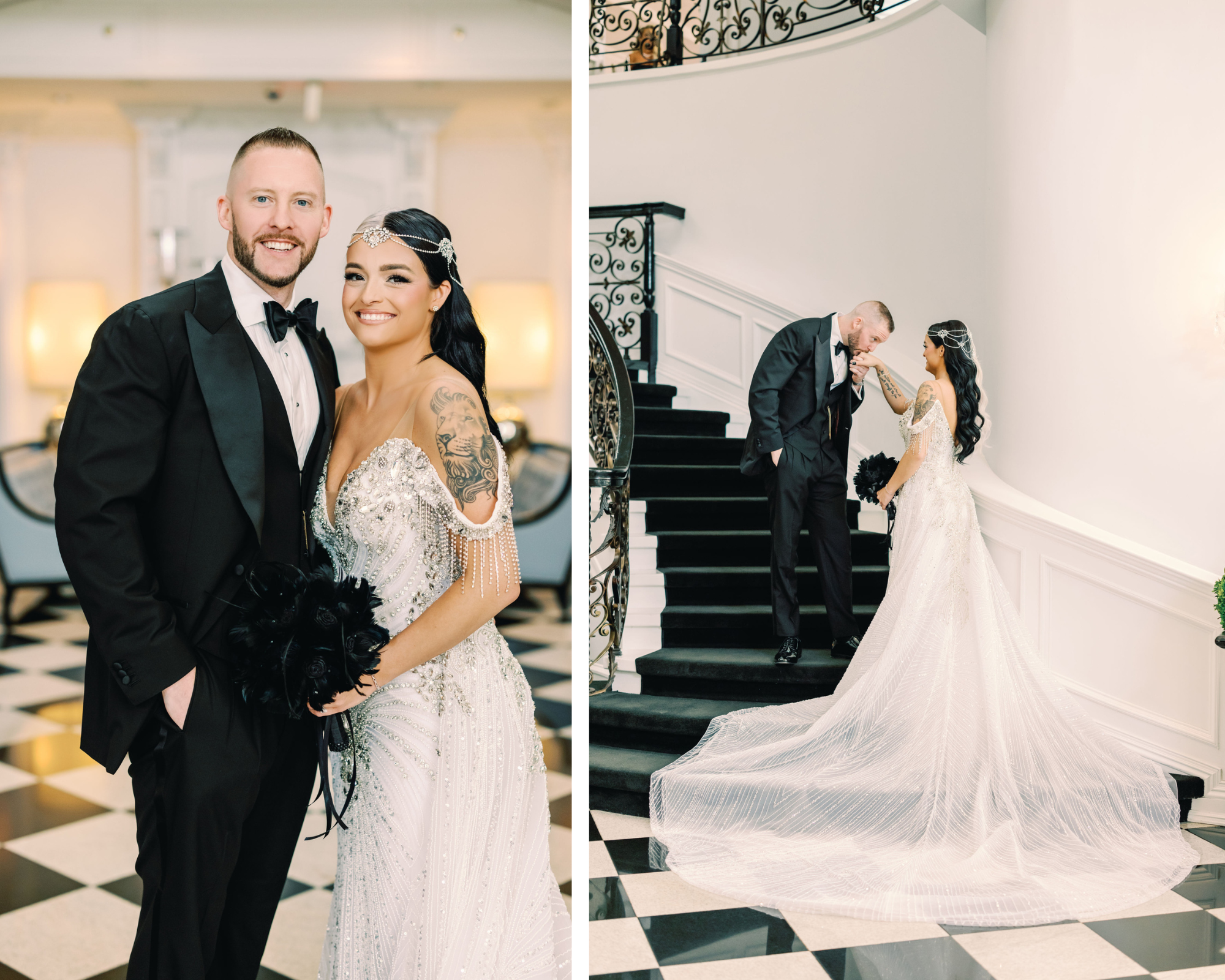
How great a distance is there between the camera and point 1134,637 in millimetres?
3988

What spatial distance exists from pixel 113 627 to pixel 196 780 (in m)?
0.28

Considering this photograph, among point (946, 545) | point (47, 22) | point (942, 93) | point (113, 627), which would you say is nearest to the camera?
point (113, 627)

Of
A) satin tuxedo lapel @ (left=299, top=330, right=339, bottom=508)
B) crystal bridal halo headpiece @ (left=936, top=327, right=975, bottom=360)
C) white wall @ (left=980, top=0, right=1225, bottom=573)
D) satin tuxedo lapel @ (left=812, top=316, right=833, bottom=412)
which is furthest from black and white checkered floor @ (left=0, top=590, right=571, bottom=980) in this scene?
white wall @ (left=980, top=0, right=1225, bottom=573)

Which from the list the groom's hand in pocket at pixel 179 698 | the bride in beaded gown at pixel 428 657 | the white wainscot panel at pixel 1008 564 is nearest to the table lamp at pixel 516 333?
the bride in beaded gown at pixel 428 657

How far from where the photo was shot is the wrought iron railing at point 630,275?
22.7 feet

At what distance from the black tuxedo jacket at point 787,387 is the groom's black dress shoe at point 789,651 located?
2.61ft

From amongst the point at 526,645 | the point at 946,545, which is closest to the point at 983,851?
the point at 946,545

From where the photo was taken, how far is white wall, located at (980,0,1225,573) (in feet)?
13.0

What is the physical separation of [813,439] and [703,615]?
1002 mm

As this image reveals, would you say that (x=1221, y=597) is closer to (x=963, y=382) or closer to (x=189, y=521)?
(x=963, y=382)

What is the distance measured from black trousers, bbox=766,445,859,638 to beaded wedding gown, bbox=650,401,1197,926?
0.45m

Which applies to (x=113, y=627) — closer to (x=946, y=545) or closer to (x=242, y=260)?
(x=242, y=260)

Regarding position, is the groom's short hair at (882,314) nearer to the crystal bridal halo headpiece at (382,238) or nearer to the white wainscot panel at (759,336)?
the white wainscot panel at (759,336)

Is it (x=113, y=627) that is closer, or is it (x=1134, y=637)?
(x=113, y=627)
